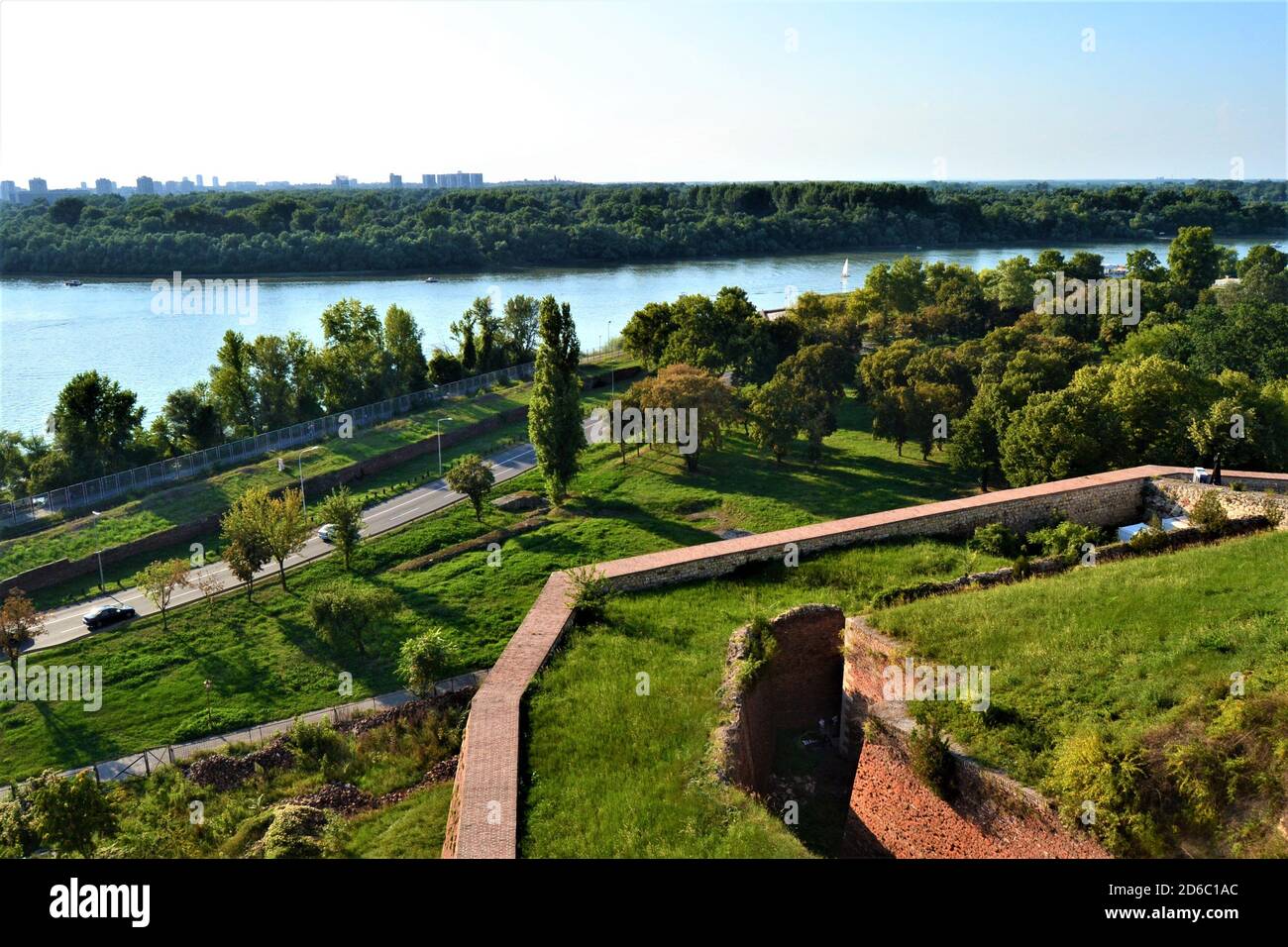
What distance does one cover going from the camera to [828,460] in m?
36.2

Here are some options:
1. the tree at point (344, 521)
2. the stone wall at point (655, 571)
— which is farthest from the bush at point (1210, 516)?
the tree at point (344, 521)

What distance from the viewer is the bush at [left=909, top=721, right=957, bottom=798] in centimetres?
1133

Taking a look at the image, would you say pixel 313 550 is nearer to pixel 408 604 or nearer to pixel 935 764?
pixel 408 604

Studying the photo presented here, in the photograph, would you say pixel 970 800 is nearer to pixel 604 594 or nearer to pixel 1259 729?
pixel 1259 729

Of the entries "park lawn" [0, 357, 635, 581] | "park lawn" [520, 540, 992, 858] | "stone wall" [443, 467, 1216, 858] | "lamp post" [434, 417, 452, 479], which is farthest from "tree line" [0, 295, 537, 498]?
"park lawn" [520, 540, 992, 858]

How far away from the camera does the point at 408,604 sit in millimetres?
25828

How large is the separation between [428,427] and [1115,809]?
3848cm

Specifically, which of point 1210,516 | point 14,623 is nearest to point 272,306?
point 14,623

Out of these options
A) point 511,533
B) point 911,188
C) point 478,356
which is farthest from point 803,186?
point 511,533

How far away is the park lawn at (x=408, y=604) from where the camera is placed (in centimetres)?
2109

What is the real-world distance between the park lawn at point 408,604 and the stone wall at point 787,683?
9.22m

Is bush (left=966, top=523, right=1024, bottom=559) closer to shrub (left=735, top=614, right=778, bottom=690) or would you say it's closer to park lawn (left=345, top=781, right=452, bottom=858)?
shrub (left=735, top=614, right=778, bottom=690)

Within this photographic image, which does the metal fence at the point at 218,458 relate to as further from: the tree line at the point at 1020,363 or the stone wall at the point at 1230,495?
the stone wall at the point at 1230,495
